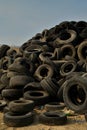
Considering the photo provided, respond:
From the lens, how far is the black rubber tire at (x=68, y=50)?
61.5 feet

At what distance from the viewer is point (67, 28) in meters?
21.5

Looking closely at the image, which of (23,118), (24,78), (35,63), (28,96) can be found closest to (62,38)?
(35,63)

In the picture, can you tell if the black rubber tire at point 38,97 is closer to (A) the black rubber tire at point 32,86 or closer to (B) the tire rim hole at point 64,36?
(A) the black rubber tire at point 32,86

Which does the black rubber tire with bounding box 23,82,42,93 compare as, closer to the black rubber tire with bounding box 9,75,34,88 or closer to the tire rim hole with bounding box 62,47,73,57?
the black rubber tire with bounding box 9,75,34,88

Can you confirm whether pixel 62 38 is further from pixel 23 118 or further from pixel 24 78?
pixel 23 118

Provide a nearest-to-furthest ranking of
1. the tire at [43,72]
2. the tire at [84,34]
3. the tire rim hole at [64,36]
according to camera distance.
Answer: the tire at [43,72]
the tire at [84,34]
the tire rim hole at [64,36]

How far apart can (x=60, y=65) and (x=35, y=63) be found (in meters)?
1.81

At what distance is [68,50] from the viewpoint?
18.9m

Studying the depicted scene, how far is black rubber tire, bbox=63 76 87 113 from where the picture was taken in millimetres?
11130

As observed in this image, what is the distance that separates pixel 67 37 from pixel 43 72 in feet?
19.8

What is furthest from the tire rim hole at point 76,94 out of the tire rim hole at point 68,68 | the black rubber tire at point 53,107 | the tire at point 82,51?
the tire at point 82,51

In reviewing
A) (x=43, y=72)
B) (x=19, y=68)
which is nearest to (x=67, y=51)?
(x=43, y=72)

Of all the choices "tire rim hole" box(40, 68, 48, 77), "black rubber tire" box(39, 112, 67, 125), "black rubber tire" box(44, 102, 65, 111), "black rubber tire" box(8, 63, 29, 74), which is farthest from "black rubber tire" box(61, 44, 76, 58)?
"black rubber tire" box(39, 112, 67, 125)

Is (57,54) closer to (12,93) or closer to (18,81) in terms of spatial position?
(18,81)
